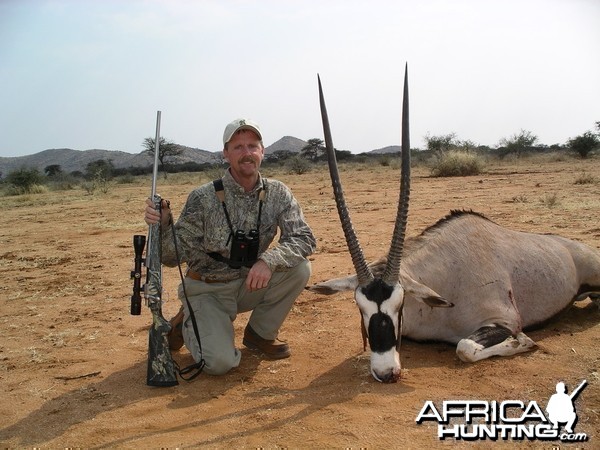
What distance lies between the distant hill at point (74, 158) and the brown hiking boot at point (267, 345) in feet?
Answer: 297

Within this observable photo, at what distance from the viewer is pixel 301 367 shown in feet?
14.8

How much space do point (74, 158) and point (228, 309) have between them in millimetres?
110279

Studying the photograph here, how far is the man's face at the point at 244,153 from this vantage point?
4734 millimetres

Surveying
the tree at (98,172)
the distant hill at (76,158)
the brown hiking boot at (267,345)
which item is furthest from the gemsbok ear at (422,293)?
the distant hill at (76,158)

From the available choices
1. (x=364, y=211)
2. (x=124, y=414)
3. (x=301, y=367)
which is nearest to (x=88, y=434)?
(x=124, y=414)

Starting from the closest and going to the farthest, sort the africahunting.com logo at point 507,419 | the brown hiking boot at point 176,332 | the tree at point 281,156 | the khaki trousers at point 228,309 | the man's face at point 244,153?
the africahunting.com logo at point 507,419, the khaki trousers at point 228,309, the man's face at point 244,153, the brown hiking boot at point 176,332, the tree at point 281,156

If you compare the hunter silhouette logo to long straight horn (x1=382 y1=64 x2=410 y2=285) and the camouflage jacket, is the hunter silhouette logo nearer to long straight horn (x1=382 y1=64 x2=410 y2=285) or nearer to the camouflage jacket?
long straight horn (x1=382 y1=64 x2=410 y2=285)

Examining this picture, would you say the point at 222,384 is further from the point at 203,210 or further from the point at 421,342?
the point at 421,342

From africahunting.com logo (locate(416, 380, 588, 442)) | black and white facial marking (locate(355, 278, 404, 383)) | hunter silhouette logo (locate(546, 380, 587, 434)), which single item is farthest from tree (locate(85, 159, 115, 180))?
hunter silhouette logo (locate(546, 380, 587, 434))

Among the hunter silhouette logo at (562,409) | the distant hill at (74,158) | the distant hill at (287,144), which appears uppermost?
the distant hill at (287,144)

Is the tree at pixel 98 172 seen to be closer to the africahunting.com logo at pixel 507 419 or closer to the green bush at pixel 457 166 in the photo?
the green bush at pixel 457 166

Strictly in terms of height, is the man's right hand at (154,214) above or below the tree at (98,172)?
below

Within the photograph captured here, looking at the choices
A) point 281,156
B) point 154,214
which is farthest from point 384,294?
point 281,156

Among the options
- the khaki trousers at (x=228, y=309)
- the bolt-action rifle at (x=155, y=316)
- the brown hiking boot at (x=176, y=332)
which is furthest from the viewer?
the brown hiking boot at (x=176, y=332)
